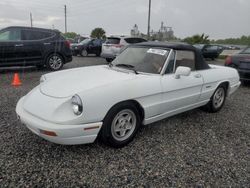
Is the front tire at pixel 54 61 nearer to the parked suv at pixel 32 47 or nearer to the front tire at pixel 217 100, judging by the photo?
the parked suv at pixel 32 47

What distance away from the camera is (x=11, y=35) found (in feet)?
25.7

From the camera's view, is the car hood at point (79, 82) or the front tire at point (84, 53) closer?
the car hood at point (79, 82)

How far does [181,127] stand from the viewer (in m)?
3.76

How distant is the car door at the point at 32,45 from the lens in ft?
26.4

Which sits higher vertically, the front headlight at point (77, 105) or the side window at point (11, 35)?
the side window at point (11, 35)

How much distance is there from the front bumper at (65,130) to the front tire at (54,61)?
21.4 feet

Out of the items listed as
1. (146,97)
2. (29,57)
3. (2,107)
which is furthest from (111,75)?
(29,57)

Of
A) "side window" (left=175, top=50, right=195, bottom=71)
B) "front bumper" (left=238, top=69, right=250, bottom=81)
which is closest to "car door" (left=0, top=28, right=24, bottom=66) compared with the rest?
"side window" (left=175, top=50, right=195, bottom=71)

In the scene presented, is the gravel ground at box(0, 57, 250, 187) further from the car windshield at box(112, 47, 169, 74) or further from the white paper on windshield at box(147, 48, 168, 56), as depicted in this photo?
the white paper on windshield at box(147, 48, 168, 56)

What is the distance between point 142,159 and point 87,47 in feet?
47.0

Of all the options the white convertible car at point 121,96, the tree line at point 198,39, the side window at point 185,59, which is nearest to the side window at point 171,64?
the white convertible car at point 121,96

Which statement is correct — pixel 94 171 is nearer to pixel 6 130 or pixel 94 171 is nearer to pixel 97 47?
pixel 6 130

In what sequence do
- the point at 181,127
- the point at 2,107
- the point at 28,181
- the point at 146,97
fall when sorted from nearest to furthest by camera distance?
the point at 28,181, the point at 146,97, the point at 181,127, the point at 2,107

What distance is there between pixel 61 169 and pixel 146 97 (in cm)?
144
